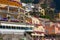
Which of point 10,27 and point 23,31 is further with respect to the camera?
point 23,31

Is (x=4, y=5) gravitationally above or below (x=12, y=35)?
above

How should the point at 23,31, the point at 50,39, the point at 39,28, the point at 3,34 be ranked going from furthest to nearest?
the point at 50,39 < the point at 39,28 < the point at 23,31 < the point at 3,34

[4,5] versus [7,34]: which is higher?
[4,5]

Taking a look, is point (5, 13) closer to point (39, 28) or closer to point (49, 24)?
point (39, 28)

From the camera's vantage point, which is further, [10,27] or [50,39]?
[50,39]

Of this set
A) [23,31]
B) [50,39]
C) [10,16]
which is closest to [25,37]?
[23,31]

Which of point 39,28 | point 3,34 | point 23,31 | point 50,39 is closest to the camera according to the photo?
point 3,34

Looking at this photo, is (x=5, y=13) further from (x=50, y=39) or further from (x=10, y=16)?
(x=50, y=39)

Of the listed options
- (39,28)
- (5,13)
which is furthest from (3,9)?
(39,28)

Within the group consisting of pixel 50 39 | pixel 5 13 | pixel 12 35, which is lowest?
pixel 50 39
